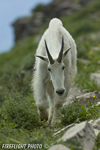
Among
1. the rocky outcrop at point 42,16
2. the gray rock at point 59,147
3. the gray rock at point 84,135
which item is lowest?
the rocky outcrop at point 42,16

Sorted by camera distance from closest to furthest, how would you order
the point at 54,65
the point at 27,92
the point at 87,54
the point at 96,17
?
the point at 54,65
the point at 27,92
the point at 87,54
the point at 96,17

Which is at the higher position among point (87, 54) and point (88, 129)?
point (88, 129)

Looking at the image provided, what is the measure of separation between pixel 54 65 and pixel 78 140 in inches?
69.0

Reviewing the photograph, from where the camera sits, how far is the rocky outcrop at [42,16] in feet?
104

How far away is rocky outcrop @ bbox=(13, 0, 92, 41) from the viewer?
31.6 meters

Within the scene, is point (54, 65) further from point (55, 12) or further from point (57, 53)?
point (55, 12)

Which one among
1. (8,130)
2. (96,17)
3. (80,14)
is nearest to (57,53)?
(8,130)

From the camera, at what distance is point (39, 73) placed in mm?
5406

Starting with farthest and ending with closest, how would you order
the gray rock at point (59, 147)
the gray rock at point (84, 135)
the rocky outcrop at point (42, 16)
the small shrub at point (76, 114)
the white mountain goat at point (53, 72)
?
the rocky outcrop at point (42, 16)
the white mountain goat at point (53, 72)
the small shrub at point (76, 114)
the gray rock at point (84, 135)
the gray rock at point (59, 147)

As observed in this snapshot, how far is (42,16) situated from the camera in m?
34.2

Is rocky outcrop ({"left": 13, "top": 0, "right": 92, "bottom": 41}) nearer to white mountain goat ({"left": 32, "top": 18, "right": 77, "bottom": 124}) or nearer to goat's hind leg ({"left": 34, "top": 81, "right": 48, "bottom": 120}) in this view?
white mountain goat ({"left": 32, "top": 18, "right": 77, "bottom": 124})

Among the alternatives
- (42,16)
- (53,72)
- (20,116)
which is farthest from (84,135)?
(42,16)

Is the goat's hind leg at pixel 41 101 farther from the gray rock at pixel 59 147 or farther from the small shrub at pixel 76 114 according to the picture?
the gray rock at pixel 59 147

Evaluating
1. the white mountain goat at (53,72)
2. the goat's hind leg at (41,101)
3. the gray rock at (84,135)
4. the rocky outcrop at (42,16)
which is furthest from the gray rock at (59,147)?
the rocky outcrop at (42,16)
